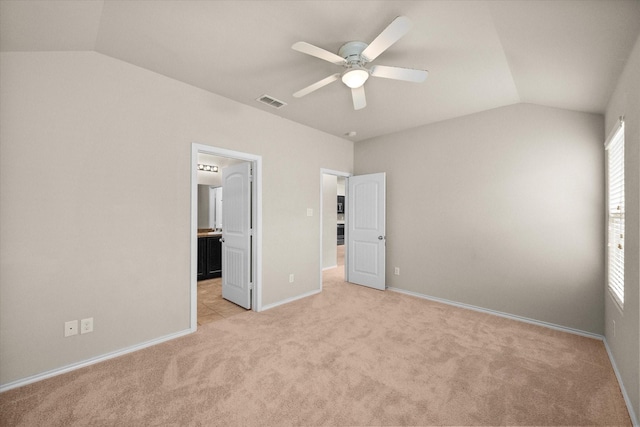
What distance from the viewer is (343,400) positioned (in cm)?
181

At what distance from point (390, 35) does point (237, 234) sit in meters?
2.93

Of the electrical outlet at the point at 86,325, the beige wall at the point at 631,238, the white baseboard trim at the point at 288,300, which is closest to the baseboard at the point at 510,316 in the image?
the beige wall at the point at 631,238

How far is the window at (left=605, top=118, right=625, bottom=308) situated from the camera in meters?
2.13

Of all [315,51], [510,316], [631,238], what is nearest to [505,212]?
[510,316]

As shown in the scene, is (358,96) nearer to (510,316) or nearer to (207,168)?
(510,316)

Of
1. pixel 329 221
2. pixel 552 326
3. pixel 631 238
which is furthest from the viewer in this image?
pixel 329 221

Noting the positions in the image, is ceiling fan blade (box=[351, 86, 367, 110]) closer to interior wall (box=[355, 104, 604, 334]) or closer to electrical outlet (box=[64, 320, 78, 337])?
interior wall (box=[355, 104, 604, 334])

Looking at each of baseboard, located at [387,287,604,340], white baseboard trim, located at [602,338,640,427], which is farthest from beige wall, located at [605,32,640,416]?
baseboard, located at [387,287,604,340]

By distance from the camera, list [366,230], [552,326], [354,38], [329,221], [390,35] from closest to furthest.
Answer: [390,35]
[354,38]
[552,326]
[366,230]
[329,221]

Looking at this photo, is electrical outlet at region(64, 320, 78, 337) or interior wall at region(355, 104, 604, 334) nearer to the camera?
electrical outlet at region(64, 320, 78, 337)

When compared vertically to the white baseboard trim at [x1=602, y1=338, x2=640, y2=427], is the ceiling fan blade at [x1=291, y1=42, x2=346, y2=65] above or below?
above

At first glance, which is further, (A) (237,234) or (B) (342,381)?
(A) (237,234)

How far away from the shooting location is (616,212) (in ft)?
7.50

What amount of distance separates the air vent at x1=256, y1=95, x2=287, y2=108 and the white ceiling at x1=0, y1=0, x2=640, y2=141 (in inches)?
7.1
